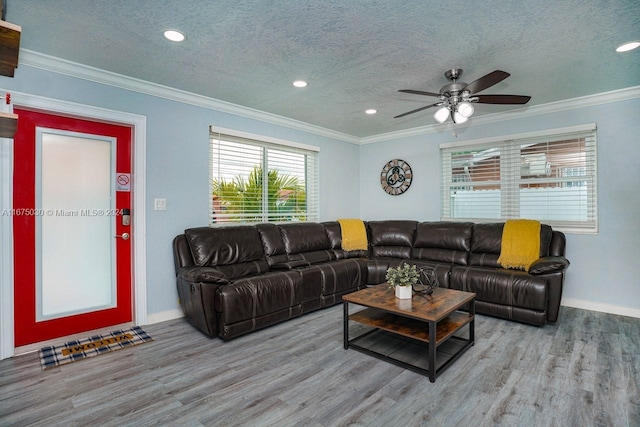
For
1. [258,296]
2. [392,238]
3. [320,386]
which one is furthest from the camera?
[392,238]

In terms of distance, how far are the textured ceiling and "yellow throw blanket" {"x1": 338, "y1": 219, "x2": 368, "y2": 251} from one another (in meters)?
1.97

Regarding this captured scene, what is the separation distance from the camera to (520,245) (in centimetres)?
376

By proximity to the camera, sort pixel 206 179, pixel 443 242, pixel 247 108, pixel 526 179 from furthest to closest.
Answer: pixel 443 242 < pixel 526 179 < pixel 247 108 < pixel 206 179

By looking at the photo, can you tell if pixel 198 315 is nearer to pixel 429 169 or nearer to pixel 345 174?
pixel 345 174

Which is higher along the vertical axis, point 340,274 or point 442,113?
point 442,113

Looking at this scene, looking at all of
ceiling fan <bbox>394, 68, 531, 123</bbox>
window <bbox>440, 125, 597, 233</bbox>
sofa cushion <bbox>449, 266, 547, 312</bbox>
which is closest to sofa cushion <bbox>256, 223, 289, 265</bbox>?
sofa cushion <bbox>449, 266, 547, 312</bbox>

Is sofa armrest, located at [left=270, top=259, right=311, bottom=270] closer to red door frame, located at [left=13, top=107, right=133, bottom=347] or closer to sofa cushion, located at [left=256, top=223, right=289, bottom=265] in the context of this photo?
sofa cushion, located at [left=256, top=223, right=289, bottom=265]

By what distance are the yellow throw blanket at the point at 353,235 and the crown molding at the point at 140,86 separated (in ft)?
5.35

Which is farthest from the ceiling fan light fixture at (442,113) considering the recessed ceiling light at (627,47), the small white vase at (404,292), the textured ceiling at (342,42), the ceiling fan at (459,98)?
the small white vase at (404,292)

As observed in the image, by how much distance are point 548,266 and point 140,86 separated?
449 cm

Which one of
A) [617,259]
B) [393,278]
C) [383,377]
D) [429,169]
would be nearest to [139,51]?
[393,278]

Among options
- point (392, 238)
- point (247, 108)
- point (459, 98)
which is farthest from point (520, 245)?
point (247, 108)

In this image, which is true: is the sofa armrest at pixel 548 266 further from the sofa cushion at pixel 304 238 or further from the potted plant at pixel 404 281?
the sofa cushion at pixel 304 238

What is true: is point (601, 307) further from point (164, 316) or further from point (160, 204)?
point (160, 204)
